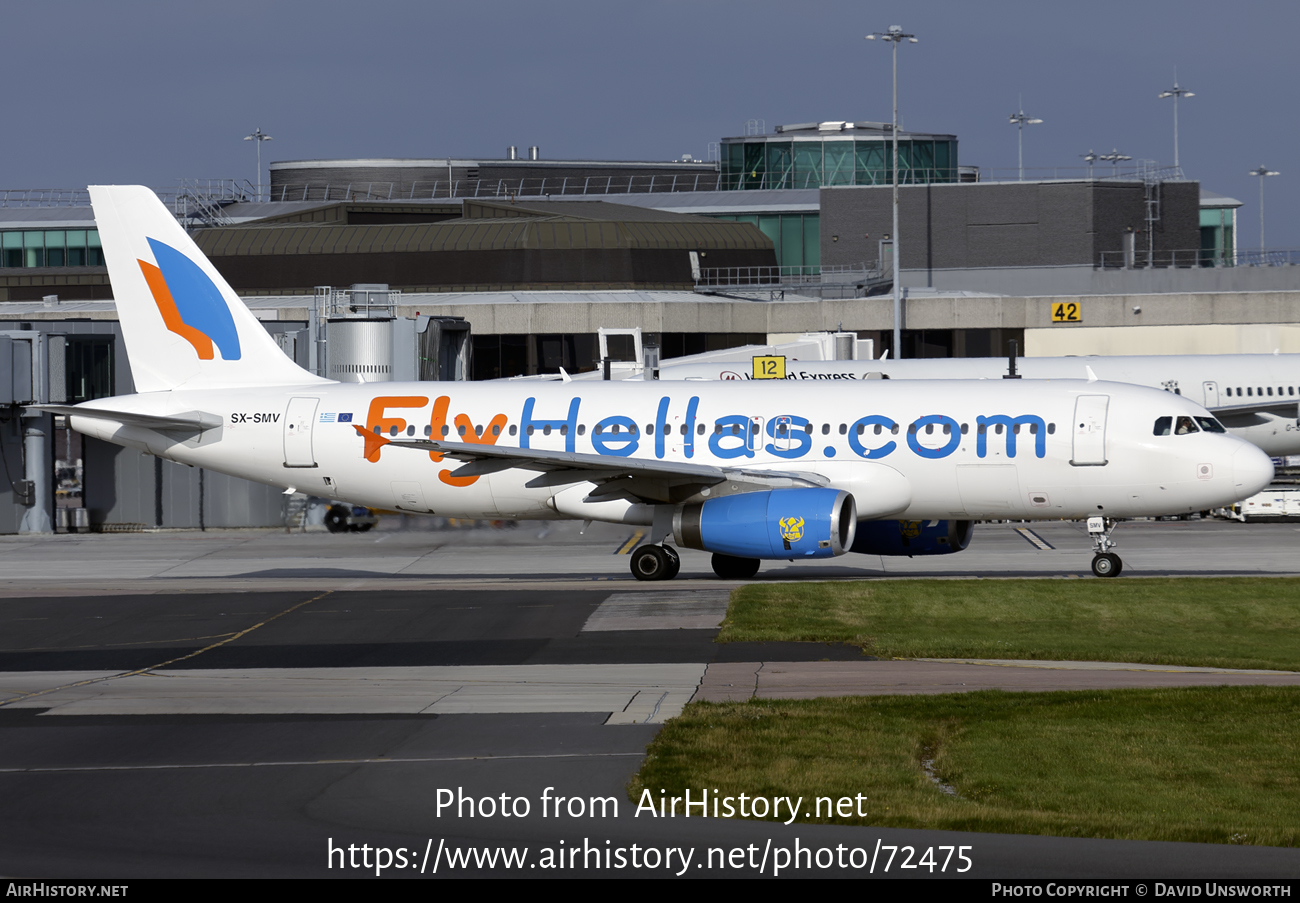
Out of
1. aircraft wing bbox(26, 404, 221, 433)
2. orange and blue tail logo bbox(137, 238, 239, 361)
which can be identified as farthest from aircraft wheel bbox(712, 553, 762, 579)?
orange and blue tail logo bbox(137, 238, 239, 361)

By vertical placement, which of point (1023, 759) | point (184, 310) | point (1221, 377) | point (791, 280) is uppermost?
point (791, 280)

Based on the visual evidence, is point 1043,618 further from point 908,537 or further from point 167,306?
point 167,306

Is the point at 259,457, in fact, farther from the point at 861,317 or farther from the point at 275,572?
the point at 861,317

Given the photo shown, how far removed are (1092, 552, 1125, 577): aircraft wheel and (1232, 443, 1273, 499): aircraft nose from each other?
2.86m

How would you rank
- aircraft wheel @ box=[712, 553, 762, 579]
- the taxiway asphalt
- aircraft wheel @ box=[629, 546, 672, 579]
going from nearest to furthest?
the taxiway asphalt → aircraft wheel @ box=[629, 546, 672, 579] → aircraft wheel @ box=[712, 553, 762, 579]

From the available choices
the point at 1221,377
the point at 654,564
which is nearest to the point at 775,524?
the point at 654,564

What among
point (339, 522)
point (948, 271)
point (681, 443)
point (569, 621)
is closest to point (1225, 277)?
point (948, 271)

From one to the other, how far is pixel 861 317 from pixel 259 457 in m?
51.7

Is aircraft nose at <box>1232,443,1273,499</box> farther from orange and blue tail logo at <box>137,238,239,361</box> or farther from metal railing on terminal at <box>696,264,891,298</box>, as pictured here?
metal railing on terminal at <box>696,264,891,298</box>

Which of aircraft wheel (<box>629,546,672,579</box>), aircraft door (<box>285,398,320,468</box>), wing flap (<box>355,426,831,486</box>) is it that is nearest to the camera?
wing flap (<box>355,426,831,486</box>)

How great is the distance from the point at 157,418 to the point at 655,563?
38.0ft

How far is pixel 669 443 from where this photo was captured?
3412cm

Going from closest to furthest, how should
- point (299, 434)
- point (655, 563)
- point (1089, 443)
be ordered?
point (1089, 443)
point (655, 563)
point (299, 434)

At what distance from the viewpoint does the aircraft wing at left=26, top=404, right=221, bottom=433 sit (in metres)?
35.2
